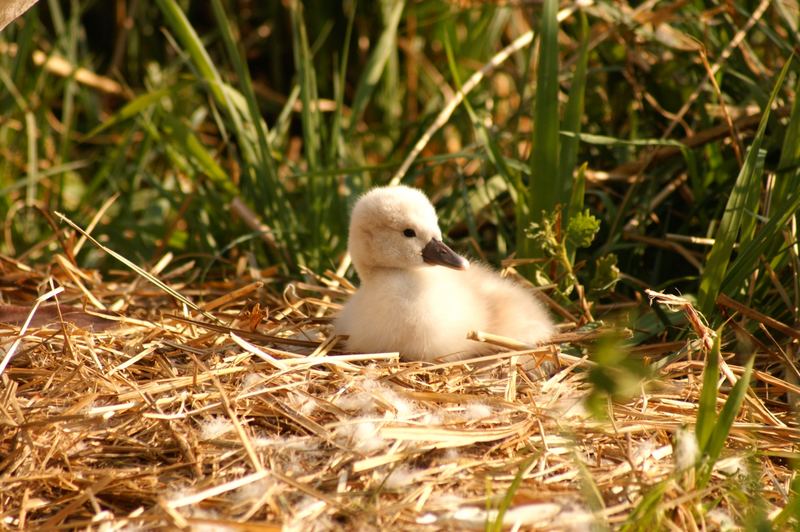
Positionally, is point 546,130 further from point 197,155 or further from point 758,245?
point 197,155

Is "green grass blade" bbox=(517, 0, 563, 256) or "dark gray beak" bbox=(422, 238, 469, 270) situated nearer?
"dark gray beak" bbox=(422, 238, 469, 270)

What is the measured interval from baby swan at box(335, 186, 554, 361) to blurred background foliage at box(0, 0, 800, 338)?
229 mm

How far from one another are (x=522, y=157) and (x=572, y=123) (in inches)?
24.6

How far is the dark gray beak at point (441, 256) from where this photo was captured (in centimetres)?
243

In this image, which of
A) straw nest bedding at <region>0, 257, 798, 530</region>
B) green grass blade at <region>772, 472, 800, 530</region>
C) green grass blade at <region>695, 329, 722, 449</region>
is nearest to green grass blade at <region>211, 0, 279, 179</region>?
straw nest bedding at <region>0, 257, 798, 530</region>

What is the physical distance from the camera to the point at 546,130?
2.79 meters

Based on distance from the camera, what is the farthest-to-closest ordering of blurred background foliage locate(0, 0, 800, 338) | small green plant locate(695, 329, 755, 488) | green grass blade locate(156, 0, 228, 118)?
green grass blade locate(156, 0, 228, 118) → blurred background foliage locate(0, 0, 800, 338) → small green plant locate(695, 329, 755, 488)

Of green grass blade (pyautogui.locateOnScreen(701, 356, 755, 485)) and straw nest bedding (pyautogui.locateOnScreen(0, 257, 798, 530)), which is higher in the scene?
green grass blade (pyautogui.locateOnScreen(701, 356, 755, 485))

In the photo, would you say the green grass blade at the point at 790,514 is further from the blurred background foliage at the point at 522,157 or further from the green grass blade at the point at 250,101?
the green grass blade at the point at 250,101

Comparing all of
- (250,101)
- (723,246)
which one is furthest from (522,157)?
(723,246)

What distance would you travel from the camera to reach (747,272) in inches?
98.8

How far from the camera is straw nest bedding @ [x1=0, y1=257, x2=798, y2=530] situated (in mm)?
1779

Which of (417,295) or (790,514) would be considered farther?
(417,295)

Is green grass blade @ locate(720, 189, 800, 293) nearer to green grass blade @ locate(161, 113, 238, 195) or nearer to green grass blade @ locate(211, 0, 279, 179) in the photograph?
green grass blade @ locate(211, 0, 279, 179)
